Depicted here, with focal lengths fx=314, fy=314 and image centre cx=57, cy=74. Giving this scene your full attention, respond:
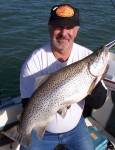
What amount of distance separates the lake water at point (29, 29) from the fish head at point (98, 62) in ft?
13.0

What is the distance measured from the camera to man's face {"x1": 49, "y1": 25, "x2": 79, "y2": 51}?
328cm

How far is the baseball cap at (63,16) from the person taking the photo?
3255 millimetres

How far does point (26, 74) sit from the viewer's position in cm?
340

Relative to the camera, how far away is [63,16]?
329 cm

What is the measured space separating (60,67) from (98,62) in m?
0.68

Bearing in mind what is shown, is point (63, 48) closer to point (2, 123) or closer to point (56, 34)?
point (56, 34)

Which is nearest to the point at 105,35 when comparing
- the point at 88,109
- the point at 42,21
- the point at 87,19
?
the point at 87,19

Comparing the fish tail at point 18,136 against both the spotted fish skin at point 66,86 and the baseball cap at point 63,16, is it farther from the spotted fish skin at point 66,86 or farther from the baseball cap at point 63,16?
the baseball cap at point 63,16

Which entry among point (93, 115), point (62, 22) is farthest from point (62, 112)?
point (93, 115)

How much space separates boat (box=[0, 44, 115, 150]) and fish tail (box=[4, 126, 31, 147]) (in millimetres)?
232

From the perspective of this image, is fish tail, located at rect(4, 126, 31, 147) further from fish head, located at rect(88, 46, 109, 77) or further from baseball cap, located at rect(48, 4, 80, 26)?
baseball cap, located at rect(48, 4, 80, 26)

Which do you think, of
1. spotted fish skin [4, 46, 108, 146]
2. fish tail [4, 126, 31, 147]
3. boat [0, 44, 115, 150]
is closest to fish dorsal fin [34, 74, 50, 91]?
spotted fish skin [4, 46, 108, 146]

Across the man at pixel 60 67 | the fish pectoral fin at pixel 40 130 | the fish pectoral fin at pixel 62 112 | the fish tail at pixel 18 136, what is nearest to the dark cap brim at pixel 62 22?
the man at pixel 60 67

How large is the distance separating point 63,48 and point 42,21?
7.74 metres
